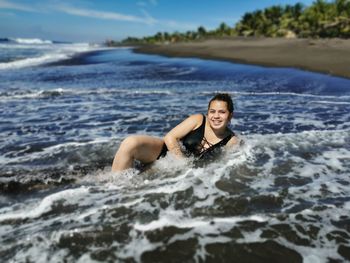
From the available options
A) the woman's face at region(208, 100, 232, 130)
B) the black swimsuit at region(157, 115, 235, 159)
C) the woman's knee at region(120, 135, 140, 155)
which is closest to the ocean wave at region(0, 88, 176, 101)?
the black swimsuit at region(157, 115, 235, 159)

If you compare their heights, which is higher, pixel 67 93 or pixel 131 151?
pixel 131 151

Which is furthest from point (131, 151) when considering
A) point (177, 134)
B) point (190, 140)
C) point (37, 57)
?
point (37, 57)

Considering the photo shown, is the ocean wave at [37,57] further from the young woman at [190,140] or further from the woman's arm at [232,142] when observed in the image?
the woman's arm at [232,142]

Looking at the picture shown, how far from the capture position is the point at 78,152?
22.5ft

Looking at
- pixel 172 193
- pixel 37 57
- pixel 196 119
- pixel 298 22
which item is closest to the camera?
pixel 172 193

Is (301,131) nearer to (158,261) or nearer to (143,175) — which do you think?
(143,175)

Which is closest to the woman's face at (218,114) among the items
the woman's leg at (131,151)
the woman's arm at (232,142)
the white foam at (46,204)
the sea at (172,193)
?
the woman's arm at (232,142)

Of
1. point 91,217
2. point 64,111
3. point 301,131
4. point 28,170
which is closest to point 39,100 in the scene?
point 64,111

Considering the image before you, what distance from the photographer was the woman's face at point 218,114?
5496 mm

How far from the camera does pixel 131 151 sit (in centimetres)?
518

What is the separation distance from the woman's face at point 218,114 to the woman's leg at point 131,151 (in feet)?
2.88

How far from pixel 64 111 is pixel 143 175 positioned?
607 centimetres

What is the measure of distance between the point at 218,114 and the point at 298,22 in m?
55.1

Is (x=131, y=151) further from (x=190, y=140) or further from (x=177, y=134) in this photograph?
(x=190, y=140)
